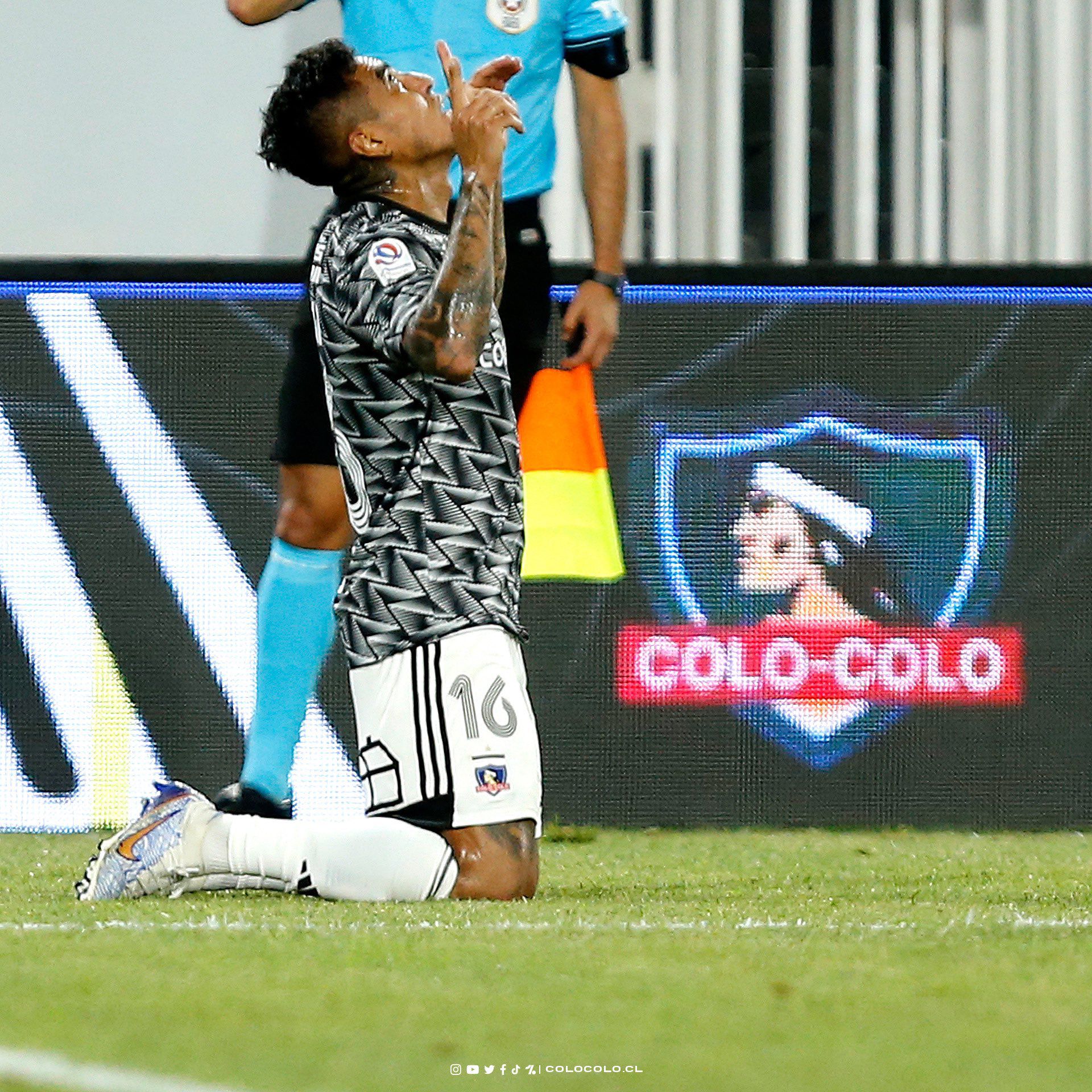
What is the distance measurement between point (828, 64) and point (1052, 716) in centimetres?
323

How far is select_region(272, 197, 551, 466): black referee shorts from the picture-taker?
143 inches

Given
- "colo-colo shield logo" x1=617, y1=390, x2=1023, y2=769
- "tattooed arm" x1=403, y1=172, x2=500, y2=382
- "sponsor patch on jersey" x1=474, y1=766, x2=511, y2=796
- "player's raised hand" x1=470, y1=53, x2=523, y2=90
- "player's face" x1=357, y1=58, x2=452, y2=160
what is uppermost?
"player's raised hand" x1=470, y1=53, x2=523, y2=90

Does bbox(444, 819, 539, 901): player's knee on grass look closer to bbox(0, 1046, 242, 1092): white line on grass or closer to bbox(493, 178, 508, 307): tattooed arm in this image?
bbox(493, 178, 508, 307): tattooed arm

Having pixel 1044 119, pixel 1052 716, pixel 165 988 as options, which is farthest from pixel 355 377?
pixel 1044 119

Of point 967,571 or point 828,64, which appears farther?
point 828,64

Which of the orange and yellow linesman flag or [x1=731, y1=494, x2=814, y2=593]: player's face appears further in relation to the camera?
[x1=731, y1=494, x2=814, y2=593]: player's face

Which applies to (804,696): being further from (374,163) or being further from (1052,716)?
(374,163)

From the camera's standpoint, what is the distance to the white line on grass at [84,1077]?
1.60m

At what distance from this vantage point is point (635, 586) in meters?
4.42

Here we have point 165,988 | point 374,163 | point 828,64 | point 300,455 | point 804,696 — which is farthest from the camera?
point 828,64

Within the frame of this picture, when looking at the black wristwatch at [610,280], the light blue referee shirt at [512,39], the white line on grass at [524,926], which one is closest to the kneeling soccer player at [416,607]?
the white line on grass at [524,926]

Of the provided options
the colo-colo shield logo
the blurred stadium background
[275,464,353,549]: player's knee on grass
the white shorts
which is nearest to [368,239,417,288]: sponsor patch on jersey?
the white shorts

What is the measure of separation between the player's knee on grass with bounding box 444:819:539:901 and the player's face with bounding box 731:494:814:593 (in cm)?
145

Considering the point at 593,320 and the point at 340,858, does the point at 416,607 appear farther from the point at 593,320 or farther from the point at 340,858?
the point at 593,320
